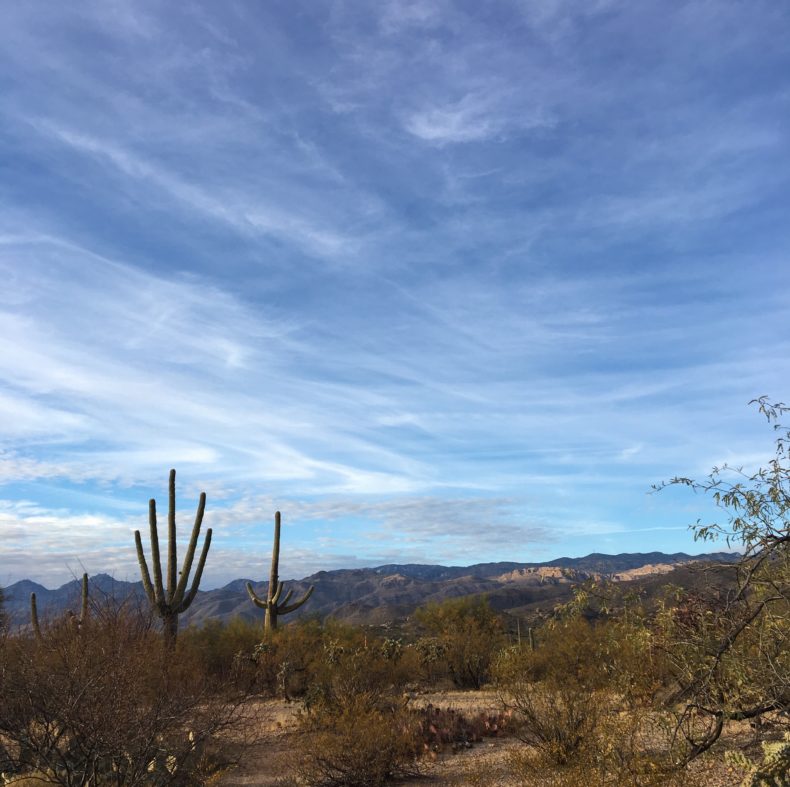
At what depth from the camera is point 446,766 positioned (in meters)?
11.7

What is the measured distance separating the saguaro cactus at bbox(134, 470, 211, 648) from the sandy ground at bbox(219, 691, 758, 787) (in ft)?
17.9

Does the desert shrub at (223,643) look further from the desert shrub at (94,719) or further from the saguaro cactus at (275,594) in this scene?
the desert shrub at (94,719)

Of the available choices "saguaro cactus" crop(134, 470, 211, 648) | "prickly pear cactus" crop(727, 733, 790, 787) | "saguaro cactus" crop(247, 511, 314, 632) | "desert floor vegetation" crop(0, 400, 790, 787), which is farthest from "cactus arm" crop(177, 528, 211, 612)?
"prickly pear cactus" crop(727, 733, 790, 787)

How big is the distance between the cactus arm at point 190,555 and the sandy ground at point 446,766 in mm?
5734

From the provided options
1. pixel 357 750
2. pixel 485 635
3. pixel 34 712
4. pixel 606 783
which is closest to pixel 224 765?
pixel 357 750

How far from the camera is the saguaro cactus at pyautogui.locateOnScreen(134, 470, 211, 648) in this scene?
806 inches

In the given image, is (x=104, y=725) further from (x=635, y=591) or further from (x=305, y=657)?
(x=305, y=657)

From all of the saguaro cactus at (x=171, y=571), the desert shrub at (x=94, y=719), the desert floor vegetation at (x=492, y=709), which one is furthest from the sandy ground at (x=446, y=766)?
the saguaro cactus at (x=171, y=571)

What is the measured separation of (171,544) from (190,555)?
2.39 feet

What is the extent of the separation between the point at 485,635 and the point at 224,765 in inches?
570

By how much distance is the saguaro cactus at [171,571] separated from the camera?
67.2 ft

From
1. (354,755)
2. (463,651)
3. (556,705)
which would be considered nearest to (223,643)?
(463,651)

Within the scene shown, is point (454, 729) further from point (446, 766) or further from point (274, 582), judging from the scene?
point (274, 582)

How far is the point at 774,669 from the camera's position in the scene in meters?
5.57
